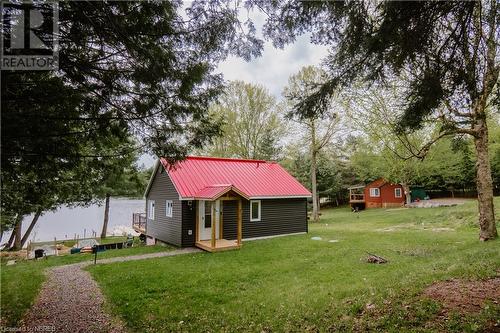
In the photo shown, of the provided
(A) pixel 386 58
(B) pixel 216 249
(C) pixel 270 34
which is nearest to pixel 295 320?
(A) pixel 386 58

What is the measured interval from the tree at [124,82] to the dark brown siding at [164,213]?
28.5 feet

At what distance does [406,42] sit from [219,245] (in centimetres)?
1079

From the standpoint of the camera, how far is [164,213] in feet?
51.7

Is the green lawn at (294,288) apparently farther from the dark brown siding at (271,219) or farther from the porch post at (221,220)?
the dark brown siding at (271,219)

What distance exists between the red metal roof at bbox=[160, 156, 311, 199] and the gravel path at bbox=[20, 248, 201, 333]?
5597 millimetres

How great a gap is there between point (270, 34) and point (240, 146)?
22.0 meters

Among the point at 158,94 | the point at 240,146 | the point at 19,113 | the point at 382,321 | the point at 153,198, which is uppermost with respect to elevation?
the point at 240,146

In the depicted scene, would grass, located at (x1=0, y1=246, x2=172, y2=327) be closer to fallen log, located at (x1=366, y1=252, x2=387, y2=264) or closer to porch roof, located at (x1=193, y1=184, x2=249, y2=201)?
porch roof, located at (x1=193, y1=184, x2=249, y2=201)

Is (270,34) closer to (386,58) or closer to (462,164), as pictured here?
(386,58)

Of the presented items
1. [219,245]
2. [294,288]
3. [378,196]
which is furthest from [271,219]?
[378,196]

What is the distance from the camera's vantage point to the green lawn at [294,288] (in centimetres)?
452

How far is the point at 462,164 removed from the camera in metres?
32.9

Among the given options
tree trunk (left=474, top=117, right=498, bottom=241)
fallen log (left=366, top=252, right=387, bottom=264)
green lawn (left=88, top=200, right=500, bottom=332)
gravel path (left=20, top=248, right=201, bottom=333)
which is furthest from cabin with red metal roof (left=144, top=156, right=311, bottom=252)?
tree trunk (left=474, top=117, right=498, bottom=241)

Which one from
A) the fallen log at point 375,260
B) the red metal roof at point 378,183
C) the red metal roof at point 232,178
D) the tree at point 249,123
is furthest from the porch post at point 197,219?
the red metal roof at point 378,183
